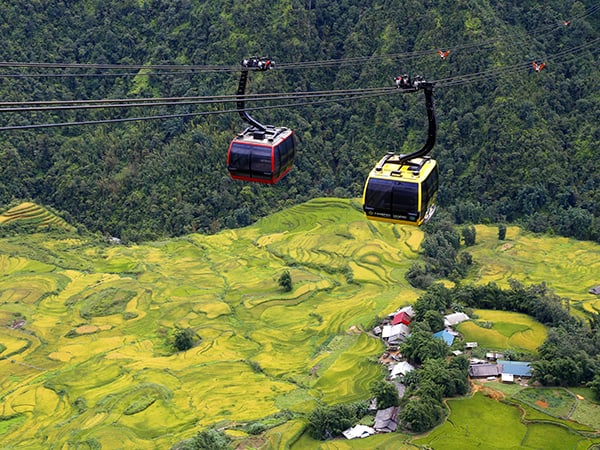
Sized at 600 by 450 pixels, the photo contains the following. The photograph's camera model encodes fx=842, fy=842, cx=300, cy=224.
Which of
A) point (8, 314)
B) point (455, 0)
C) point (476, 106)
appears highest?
point (455, 0)

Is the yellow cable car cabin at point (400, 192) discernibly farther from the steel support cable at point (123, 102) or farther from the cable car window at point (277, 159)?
the steel support cable at point (123, 102)

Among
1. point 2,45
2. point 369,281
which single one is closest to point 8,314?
point 369,281

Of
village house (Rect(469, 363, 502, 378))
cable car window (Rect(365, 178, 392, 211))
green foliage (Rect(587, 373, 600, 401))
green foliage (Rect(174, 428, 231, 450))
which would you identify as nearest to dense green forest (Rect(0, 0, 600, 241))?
village house (Rect(469, 363, 502, 378))

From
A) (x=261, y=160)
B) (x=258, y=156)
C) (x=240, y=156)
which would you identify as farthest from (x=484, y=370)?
(x=240, y=156)

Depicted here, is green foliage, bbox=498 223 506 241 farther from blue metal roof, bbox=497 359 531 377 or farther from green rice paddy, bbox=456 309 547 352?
blue metal roof, bbox=497 359 531 377

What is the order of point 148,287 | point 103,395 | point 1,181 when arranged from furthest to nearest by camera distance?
point 1,181
point 148,287
point 103,395

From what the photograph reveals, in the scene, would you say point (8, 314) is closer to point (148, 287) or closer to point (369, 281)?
→ point (148, 287)
